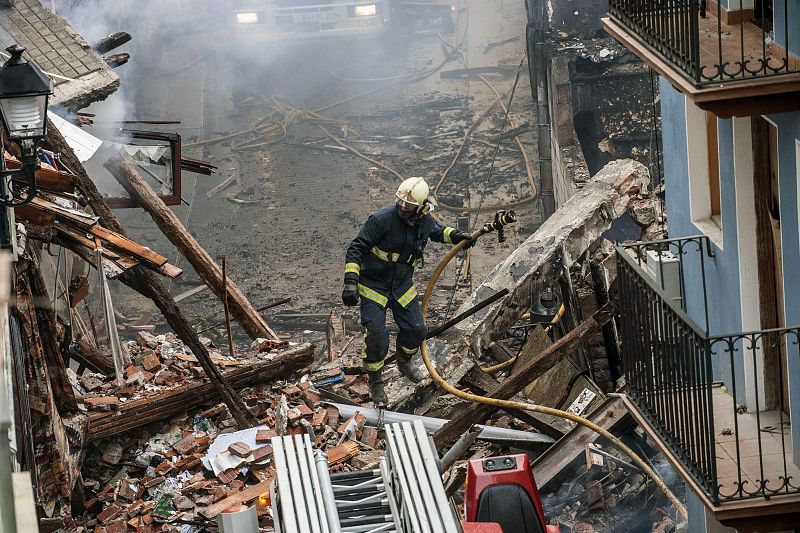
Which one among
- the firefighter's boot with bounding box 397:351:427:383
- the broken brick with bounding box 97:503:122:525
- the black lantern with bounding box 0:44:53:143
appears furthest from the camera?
the firefighter's boot with bounding box 397:351:427:383

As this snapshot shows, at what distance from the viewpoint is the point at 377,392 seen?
10.7 meters

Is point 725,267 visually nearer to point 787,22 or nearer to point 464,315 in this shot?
point 787,22

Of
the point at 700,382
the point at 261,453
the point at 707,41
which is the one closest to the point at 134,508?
the point at 261,453

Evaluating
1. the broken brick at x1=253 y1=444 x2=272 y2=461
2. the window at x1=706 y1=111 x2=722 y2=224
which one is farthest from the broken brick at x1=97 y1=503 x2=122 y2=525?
the window at x1=706 y1=111 x2=722 y2=224

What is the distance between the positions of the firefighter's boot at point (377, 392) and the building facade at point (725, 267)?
10.9ft

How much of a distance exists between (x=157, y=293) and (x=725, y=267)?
192 inches

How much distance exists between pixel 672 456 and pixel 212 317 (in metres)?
10.7

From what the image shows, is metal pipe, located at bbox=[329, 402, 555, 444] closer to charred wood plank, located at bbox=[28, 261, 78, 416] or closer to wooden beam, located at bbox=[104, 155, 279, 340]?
wooden beam, located at bbox=[104, 155, 279, 340]

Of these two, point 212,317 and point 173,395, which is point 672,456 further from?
point 212,317

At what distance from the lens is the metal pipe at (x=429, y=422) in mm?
10477

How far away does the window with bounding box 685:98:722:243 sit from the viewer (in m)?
7.65

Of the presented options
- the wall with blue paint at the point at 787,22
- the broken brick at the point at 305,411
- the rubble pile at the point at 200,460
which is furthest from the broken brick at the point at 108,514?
the wall with blue paint at the point at 787,22

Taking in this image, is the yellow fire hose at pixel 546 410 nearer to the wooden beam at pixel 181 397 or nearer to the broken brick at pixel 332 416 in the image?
the broken brick at pixel 332 416

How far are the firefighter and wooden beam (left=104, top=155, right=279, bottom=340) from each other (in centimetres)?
214
